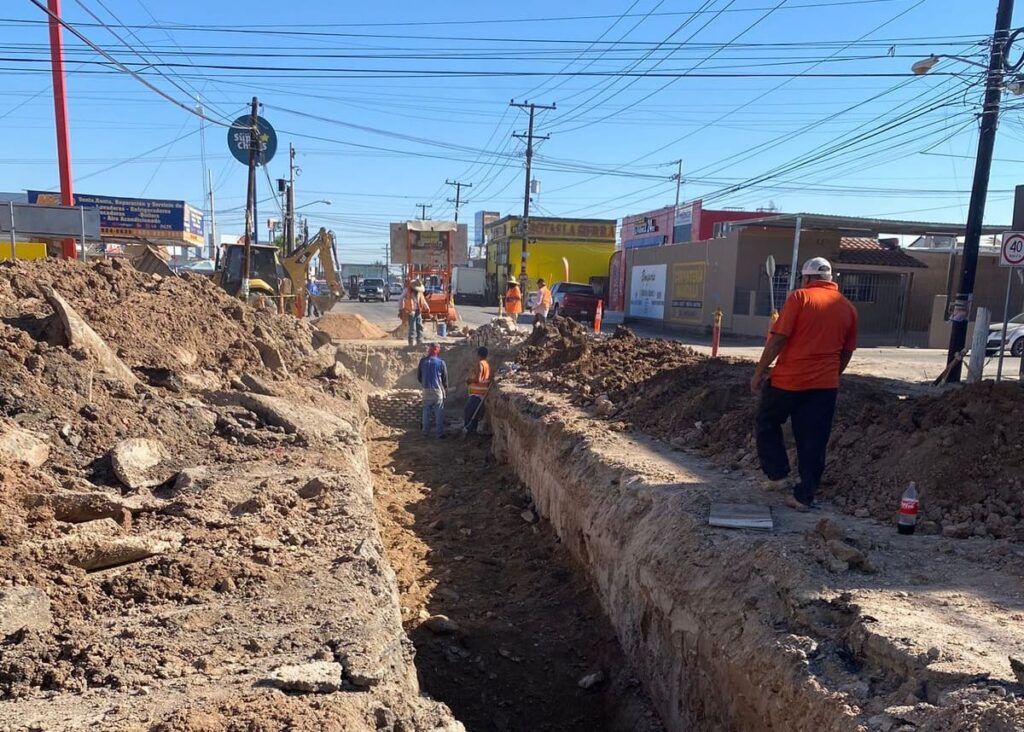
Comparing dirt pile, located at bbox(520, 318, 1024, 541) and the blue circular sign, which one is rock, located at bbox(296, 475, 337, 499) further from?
the blue circular sign

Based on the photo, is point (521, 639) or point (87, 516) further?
point (521, 639)

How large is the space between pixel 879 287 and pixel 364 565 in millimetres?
23761

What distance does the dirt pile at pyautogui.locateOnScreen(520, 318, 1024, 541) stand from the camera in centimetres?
494

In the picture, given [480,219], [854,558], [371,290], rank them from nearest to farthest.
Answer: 1. [854,558]
2. [371,290]
3. [480,219]

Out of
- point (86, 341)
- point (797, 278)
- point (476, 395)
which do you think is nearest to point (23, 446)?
point (86, 341)

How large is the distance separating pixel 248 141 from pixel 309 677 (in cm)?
1680

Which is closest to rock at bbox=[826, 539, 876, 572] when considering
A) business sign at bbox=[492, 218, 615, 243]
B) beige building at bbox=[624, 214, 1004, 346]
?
beige building at bbox=[624, 214, 1004, 346]

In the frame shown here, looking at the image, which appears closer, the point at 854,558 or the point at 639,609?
the point at 854,558

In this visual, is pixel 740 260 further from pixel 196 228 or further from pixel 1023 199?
pixel 196 228

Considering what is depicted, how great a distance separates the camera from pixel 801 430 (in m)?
5.12

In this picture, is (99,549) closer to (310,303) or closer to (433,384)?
(433,384)

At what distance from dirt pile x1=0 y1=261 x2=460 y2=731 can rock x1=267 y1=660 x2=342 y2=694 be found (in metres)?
0.01

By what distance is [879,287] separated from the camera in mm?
23891

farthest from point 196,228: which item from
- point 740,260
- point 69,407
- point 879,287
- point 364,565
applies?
point 364,565
